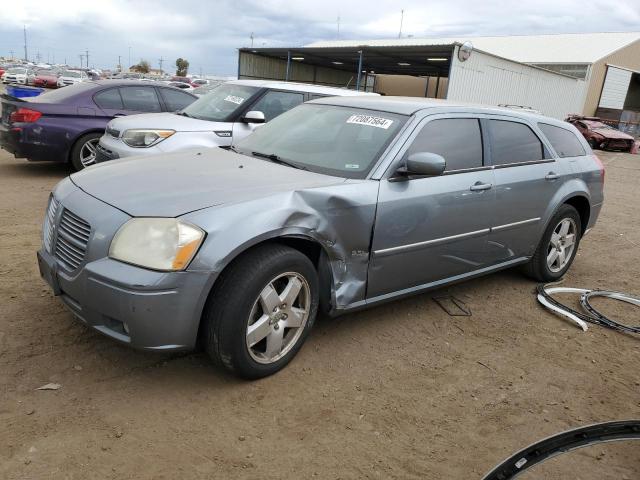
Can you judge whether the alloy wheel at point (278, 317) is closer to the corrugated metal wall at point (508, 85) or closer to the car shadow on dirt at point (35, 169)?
the car shadow on dirt at point (35, 169)

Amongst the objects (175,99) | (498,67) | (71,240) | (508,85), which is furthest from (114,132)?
(508,85)

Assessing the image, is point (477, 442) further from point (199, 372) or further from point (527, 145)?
point (527, 145)

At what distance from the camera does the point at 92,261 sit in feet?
9.00

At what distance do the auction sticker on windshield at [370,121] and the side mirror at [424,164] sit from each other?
1.43ft

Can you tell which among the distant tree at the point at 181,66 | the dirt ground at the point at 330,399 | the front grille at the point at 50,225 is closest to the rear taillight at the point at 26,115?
the dirt ground at the point at 330,399

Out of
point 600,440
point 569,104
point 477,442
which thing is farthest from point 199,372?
point 569,104

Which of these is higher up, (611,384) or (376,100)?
(376,100)

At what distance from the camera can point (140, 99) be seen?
28.4 ft

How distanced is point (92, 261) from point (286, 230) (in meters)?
1.02

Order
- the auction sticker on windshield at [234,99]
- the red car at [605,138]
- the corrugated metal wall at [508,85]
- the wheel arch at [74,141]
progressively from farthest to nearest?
the red car at [605,138] < the corrugated metal wall at [508,85] < the wheel arch at [74,141] < the auction sticker on windshield at [234,99]

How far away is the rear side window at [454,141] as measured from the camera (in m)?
3.80

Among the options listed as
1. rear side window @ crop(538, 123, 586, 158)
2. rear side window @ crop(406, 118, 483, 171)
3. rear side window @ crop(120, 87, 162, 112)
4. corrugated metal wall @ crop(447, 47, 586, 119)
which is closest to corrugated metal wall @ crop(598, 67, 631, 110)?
corrugated metal wall @ crop(447, 47, 586, 119)

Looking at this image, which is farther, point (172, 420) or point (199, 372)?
point (199, 372)

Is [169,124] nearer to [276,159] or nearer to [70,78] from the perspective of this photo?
[276,159]
